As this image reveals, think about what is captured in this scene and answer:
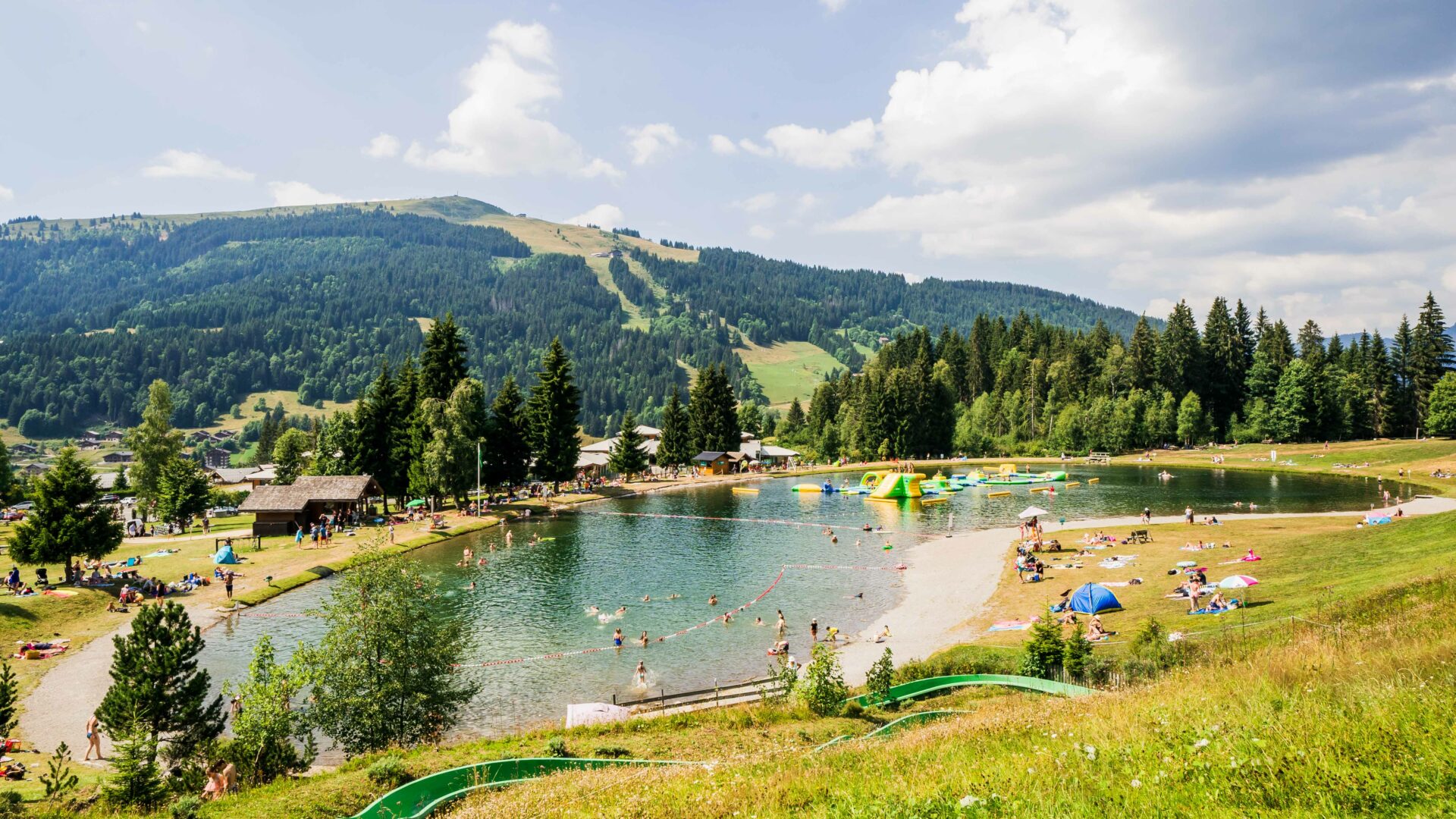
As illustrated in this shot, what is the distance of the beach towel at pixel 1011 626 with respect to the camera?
31.0 meters

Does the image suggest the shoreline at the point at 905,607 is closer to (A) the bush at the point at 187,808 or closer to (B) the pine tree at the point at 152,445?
(A) the bush at the point at 187,808

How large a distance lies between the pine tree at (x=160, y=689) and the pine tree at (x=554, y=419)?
2245 inches

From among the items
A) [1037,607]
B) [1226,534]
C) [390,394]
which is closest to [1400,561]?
[1037,607]

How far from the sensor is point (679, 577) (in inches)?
1774

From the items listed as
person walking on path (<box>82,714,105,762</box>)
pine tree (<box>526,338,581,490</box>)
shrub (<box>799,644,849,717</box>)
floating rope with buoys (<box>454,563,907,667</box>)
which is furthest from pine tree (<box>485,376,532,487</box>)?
shrub (<box>799,644,849,717</box>)

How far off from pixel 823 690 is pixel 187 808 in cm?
1383

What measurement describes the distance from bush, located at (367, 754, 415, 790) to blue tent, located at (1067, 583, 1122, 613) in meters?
27.0

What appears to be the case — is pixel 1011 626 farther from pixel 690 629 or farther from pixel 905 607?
pixel 690 629

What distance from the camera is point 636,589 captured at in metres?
42.2

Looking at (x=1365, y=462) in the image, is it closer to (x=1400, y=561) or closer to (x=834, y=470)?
(x=834, y=470)

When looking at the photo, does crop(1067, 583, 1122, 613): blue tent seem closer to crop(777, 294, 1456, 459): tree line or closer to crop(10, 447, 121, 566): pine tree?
crop(10, 447, 121, 566): pine tree

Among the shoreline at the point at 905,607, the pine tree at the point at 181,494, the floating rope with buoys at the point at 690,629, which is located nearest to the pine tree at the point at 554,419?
the shoreline at the point at 905,607

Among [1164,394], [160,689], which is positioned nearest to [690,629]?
[160,689]

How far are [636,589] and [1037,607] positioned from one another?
21076 mm
